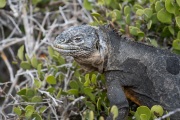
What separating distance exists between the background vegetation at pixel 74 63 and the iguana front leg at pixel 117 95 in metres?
0.09

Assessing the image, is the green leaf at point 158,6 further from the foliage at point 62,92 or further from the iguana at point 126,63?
the foliage at point 62,92

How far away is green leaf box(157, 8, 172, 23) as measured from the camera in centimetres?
392

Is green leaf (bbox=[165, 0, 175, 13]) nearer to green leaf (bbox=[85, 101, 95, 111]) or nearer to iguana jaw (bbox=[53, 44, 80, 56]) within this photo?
Result: iguana jaw (bbox=[53, 44, 80, 56])

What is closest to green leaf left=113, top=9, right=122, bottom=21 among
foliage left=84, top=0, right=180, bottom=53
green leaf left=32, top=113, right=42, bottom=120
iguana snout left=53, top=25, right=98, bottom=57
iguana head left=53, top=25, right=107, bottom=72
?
foliage left=84, top=0, right=180, bottom=53

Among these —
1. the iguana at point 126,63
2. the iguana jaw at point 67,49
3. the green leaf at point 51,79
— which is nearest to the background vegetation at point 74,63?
the green leaf at point 51,79

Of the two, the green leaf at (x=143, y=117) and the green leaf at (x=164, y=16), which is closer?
the green leaf at (x=143, y=117)

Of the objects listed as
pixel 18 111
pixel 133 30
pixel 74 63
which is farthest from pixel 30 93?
pixel 133 30

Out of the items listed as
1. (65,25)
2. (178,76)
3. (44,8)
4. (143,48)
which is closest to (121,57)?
(143,48)

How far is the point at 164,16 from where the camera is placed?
155 inches

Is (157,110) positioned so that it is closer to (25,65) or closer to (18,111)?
(18,111)

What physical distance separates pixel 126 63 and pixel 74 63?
678mm

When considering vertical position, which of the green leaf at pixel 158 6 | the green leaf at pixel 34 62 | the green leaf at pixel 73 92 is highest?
the green leaf at pixel 158 6

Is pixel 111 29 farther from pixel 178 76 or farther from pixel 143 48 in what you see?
pixel 178 76

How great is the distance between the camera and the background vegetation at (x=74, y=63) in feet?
12.7
